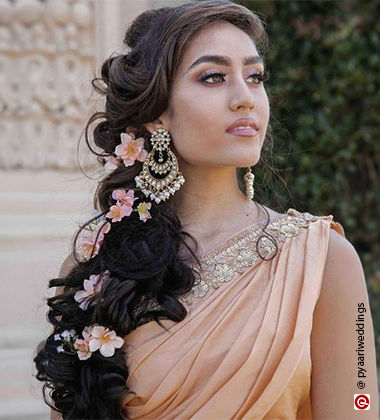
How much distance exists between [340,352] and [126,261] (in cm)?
62

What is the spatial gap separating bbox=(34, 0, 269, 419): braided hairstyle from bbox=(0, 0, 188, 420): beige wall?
1772mm

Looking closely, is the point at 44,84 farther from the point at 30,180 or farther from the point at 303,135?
the point at 303,135

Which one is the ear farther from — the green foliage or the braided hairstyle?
the green foliage

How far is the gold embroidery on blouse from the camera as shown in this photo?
7.76 feet

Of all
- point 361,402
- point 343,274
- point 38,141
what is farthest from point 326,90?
point 361,402

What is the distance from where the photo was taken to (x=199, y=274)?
2385mm

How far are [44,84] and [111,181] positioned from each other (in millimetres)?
2011

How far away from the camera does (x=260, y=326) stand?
7.40ft

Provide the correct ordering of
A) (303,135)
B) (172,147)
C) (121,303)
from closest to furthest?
(121,303)
(172,147)
(303,135)

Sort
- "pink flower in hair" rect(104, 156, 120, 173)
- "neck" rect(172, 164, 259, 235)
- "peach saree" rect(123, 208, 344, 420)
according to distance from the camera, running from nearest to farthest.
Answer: "peach saree" rect(123, 208, 344, 420) < "neck" rect(172, 164, 259, 235) < "pink flower in hair" rect(104, 156, 120, 173)

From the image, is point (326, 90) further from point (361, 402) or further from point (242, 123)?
point (361, 402)

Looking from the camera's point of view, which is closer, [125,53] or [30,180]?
[125,53]

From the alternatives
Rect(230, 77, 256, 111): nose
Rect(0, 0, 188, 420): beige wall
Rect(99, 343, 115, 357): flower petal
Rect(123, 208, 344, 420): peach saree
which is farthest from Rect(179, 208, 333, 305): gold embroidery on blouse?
Rect(0, 0, 188, 420): beige wall

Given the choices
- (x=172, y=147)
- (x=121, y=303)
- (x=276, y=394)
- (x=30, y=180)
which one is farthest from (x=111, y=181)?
(x=30, y=180)
